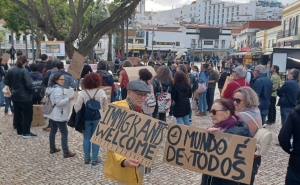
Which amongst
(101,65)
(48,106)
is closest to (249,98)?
(48,106)

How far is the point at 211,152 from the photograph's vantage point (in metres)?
2.87

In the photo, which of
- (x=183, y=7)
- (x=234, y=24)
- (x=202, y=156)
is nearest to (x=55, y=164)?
(x=202, y=156)

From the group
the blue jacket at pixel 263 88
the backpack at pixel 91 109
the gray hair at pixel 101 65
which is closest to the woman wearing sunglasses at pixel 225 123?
the backpack at pixel 91 109

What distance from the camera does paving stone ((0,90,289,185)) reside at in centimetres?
512

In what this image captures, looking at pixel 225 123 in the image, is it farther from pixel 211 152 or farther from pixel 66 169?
pixel 66 169

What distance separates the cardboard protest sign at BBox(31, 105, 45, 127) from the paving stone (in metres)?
1.15

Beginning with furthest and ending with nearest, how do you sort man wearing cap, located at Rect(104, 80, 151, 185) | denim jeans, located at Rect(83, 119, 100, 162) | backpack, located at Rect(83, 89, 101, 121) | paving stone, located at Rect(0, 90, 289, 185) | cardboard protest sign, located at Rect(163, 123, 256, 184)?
1. denim jeans, located at Rect(83, 119, 100, 162)
2. backpack, located at Rect(83, 89, 101, 121)
3. paving stone, located at Rect(0, 90, 289, 185)
4. man wearing cap, located at Rect(104, 80, 151, 185)
5. cardboard protest sign, located at Rect(163, 123, 256, 184)

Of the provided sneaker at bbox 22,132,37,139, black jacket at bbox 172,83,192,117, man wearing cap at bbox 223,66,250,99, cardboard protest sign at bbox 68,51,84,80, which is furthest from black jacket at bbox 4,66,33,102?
man wearing cap at bbox 223,66,250,99

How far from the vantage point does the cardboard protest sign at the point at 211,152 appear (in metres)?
2.76

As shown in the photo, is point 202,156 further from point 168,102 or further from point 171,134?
point 168,102

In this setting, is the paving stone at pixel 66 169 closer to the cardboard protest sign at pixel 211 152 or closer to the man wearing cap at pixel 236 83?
the man wearing cap at pixel 236 83

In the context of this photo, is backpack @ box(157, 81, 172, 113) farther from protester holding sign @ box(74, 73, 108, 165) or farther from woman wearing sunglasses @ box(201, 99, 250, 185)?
woman wearing sunglasses @ box(201, 99, 250, 185)

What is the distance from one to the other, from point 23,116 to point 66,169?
2388 millimetres

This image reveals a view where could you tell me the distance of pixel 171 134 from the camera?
3.01 m
